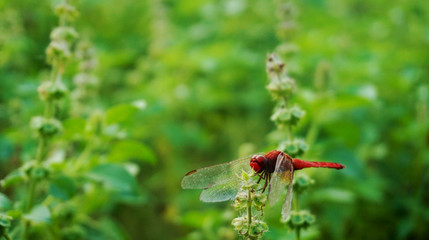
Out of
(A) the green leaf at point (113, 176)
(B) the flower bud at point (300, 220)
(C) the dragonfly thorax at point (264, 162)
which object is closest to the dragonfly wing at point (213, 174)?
(C) the dragonfly thorax at point (264, 162)

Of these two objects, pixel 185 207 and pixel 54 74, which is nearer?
pixel 54 74

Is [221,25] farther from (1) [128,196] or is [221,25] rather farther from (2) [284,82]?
(2) [284,82]

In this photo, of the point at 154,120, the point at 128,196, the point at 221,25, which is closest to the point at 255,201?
the point at 128,196

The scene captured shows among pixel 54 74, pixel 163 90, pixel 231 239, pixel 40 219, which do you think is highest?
pixel 163 90

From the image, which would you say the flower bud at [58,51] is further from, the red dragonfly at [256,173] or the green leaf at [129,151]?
the red dragonfly at [256,173]

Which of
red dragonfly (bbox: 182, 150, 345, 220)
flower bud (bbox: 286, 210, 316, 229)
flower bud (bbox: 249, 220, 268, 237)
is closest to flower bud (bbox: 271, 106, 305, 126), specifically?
red dragonfly (bbox: 182, 150, 345, 220)
